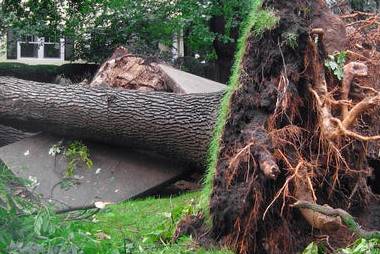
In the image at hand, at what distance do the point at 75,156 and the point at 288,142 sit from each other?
4535 millimetres

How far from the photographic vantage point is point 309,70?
5.26 m

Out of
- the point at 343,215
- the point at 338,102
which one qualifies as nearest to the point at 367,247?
the point at 343,215

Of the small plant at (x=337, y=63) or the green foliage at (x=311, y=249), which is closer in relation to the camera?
the green foliage at (x=311, y=249)

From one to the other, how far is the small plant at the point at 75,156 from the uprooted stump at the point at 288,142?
383 centimetres

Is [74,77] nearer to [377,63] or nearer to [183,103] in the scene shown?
[183,103]

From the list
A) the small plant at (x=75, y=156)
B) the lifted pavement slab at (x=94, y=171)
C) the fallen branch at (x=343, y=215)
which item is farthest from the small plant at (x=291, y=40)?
the small plant at (x=75, y=156)

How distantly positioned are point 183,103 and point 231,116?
10.7ft

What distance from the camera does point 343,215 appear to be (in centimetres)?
430

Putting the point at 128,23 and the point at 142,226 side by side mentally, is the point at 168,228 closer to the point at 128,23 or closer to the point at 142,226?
the point at 142,226

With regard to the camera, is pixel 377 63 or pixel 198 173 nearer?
pixel 377 63

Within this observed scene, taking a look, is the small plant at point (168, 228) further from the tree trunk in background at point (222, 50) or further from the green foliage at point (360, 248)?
the tree trunk in background at point (222, 50)

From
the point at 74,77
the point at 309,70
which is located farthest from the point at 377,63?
the point at 74,77

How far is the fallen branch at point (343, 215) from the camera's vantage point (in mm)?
4137

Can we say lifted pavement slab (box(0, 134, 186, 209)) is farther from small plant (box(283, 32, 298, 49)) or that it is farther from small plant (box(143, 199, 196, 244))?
small plant (box(283, 32, 298, 49))
